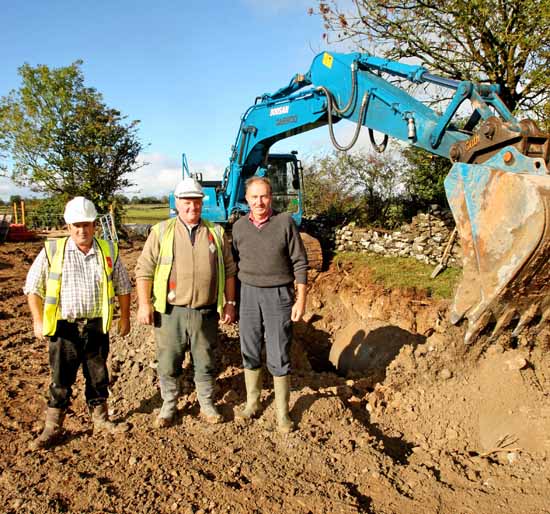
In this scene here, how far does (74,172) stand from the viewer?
58.2ft

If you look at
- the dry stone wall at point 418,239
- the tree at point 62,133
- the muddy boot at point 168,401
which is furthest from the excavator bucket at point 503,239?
the tree at point 62,133

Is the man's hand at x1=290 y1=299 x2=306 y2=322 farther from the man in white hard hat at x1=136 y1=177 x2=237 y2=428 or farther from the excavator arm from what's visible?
the excavator arm

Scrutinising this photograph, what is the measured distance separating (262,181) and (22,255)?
42.4 feet

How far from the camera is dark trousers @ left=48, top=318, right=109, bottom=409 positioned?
3.47m

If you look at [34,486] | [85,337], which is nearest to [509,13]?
[85,337]

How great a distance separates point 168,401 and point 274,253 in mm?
1532

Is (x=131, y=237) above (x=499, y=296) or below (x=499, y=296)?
above

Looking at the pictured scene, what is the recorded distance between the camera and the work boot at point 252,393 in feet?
12.4

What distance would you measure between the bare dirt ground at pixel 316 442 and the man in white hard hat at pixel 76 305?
1.11 ft

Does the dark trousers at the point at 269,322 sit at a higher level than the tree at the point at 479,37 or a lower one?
lower

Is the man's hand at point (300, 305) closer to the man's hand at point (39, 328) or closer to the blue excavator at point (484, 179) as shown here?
the blue excavator at point (484, 179)

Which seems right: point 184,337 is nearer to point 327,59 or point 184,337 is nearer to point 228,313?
point 228,313

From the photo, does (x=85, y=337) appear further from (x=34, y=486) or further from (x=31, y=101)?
(x=31, y=101)

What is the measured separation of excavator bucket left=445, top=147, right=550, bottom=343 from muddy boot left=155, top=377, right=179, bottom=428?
7.92 feet
